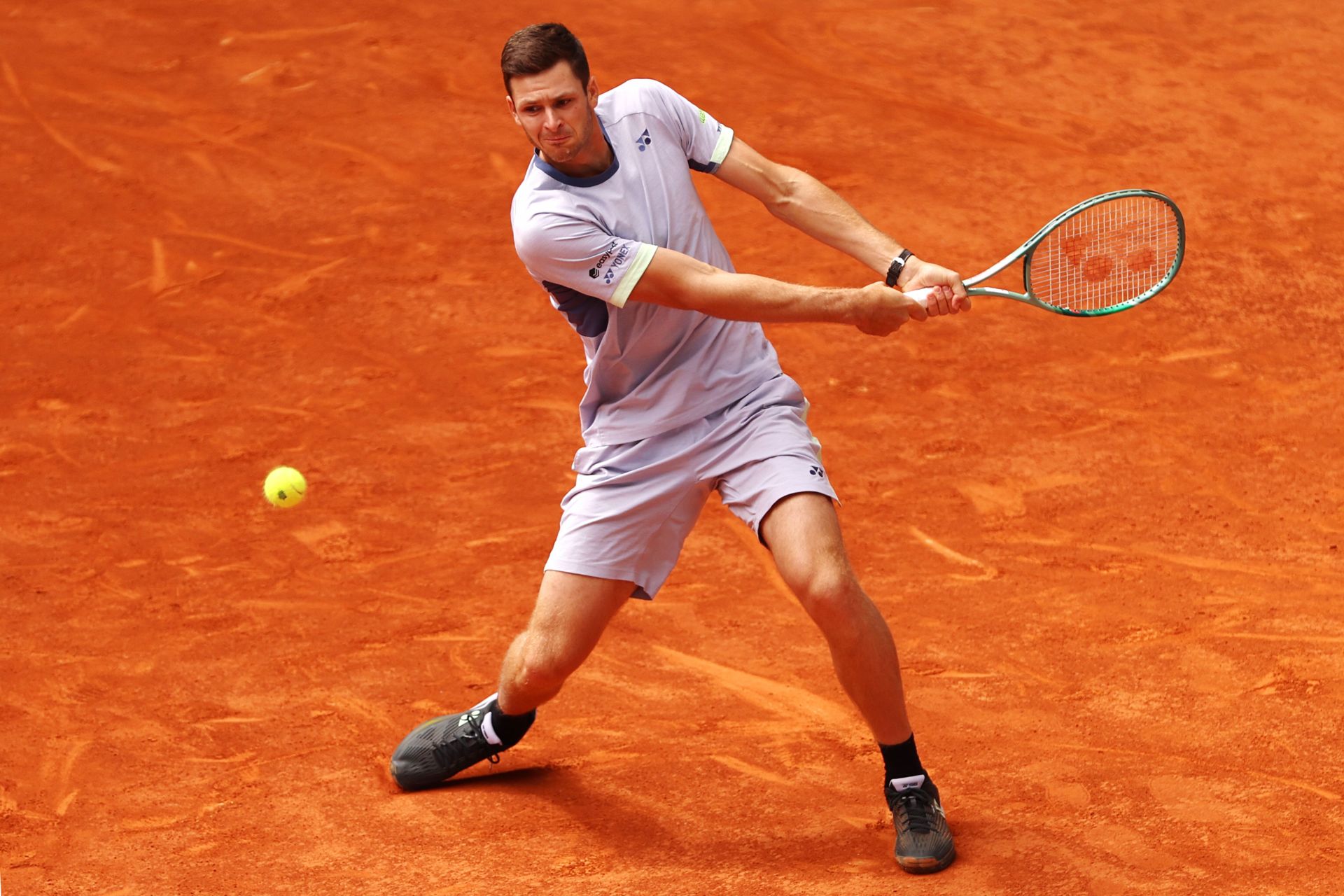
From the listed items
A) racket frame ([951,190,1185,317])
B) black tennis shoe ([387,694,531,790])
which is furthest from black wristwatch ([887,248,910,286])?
black tennis shoe ([387,694,531,790])

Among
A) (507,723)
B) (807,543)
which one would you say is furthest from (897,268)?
(507,723)

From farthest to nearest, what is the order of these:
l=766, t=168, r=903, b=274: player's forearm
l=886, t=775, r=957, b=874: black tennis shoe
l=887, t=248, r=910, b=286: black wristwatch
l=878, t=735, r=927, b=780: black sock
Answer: l=766, t=168, r=903, b=274: player's forearm, l=887, t=248, r=910, b=286: black wristwatch, l=878, t=735, r=927, b=780: black sock, l=886, t=775, r=957, b=874: black tennis shoe

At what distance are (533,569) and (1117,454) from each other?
2587mm

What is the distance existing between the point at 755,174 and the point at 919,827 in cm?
183

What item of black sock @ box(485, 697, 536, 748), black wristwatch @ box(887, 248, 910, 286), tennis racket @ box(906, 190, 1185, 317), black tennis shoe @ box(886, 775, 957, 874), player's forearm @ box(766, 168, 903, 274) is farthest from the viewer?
tennis racket @ box(906, 190, 1185, 317)

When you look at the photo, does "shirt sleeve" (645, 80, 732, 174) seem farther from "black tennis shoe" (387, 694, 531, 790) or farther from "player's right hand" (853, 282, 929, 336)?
"black tennis shoe" (387, 694, 531, 790)

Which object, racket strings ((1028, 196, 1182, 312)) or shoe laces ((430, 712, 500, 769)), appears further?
racket strings ((1028, 196, 1182, 312))

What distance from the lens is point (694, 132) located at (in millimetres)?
4133

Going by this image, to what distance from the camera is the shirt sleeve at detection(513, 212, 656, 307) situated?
3.72 meters

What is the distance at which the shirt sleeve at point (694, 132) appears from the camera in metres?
4.09

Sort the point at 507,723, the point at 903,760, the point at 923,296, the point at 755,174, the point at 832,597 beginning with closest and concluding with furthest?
the point at 832,597
the point at 923,296
the point at 903,760
the point at 755,174
the point at 507,723

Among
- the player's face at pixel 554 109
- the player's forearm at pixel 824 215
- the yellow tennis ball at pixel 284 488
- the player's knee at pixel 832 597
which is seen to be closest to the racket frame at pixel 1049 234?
the player's forearm at pixel 824 215

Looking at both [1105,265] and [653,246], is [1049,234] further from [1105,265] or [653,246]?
[653,246]

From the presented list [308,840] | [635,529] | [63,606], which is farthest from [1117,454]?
[63,606]
